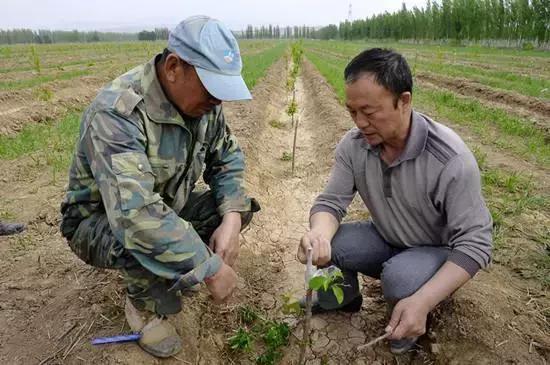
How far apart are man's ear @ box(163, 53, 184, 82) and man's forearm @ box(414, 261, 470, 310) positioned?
53.5 inches

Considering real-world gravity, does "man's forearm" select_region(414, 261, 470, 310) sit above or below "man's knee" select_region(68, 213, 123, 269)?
below

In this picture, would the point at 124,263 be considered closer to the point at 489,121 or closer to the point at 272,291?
the point at 272,291

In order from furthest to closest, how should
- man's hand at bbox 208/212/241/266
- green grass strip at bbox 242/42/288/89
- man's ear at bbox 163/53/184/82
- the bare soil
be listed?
green grass strip at bbox 242/42/288/89 < the bare soil < man's hand at bbox 208/212/241/266 < man's ear at bbox 163/53/184/82

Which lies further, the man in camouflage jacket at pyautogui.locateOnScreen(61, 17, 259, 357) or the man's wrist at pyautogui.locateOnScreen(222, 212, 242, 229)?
the man's wrist at pyautogui.locateOnScreen(222, 212, 242, 229)

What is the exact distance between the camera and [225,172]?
2.41m

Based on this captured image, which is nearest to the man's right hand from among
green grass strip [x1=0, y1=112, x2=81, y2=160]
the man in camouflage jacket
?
the man in camouflage jacket

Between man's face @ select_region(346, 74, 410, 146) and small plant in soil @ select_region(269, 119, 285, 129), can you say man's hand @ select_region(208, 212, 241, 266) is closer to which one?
man's face @ select_region(346, 74, 410, 146)

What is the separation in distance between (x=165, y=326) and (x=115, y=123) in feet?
3.29

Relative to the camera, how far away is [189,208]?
2439 millimetres

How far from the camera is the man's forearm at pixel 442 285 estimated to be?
1829mm

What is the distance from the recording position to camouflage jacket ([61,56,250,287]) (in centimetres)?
164

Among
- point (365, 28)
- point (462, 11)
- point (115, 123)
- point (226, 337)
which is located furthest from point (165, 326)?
point (365, 28)

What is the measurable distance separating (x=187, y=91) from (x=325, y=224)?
0.94 metres

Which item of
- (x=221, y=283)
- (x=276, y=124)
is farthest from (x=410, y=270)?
(x=276, y=124)
